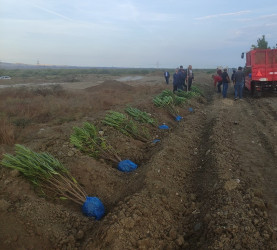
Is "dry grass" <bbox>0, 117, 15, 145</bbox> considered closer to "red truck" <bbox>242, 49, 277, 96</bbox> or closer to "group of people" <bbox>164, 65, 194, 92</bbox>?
"group of people" <bbox>164, 65, 194, 92</bbox>

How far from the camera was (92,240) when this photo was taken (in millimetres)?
3057

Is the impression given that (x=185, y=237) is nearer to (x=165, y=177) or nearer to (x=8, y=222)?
(x=165, y=177)

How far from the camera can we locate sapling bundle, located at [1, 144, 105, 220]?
3981mm

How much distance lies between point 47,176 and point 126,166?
1.62m

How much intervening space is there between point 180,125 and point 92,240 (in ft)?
18.6

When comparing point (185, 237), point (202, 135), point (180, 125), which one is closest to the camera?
point (185, 237)

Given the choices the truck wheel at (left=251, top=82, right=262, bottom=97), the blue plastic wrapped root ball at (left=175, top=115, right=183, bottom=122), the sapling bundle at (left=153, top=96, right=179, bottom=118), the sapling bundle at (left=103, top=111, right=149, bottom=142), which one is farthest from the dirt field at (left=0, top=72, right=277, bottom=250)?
the truck wheel at (left=251, top=82, right=262, bottom=97)

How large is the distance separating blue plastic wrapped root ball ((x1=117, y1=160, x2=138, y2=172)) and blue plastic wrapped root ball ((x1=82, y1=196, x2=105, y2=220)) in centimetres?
136

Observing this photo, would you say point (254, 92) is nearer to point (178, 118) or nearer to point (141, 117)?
point (178, 118)

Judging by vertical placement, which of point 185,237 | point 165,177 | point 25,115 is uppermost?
point 25,115

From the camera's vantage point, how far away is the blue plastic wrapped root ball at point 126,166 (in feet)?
17.0

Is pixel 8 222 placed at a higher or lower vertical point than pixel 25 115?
lower

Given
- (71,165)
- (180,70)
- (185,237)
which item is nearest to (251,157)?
(185,237)

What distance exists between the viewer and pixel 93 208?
3773 mm
